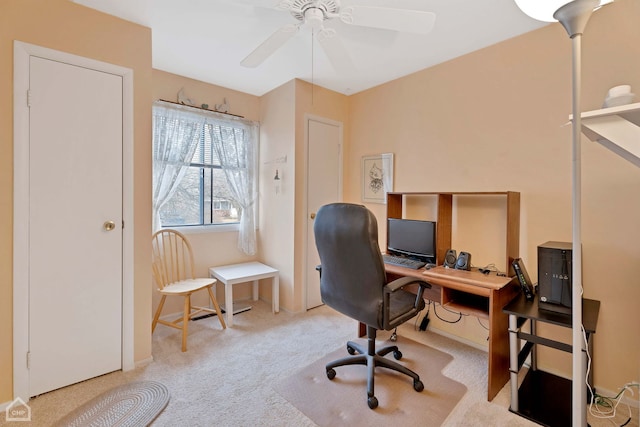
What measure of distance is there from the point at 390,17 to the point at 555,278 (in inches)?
69.5

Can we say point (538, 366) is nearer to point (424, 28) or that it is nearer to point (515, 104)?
point (515, 104)

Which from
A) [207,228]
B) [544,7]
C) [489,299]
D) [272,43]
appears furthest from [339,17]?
[207,228]

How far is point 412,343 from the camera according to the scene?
2596 millimetres

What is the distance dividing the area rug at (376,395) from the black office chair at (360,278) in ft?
0.25

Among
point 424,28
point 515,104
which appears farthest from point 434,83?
point 424,28

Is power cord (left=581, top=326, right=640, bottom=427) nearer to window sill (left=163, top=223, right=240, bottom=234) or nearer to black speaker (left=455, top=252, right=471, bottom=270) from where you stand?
black speaker (left=455, top=252, right=471, bottom=270)

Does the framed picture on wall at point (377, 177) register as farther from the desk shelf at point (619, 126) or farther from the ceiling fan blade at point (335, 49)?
the desk shelf at point (619, 126)

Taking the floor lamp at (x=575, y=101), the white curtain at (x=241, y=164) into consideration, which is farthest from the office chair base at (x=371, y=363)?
the white curtain at (x=241, y=164)

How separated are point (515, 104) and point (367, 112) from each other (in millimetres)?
1501

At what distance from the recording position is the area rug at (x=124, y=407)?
5.44 ft

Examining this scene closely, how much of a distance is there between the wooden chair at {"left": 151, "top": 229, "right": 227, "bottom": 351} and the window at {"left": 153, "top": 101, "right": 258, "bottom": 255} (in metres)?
0.19

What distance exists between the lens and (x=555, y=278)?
68.6 inches

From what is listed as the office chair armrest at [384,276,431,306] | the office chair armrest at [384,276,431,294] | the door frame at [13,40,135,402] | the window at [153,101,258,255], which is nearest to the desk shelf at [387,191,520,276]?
the office chair armrest at [384,276,431,306]

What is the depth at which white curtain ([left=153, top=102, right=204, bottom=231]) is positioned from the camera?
2.88 m
